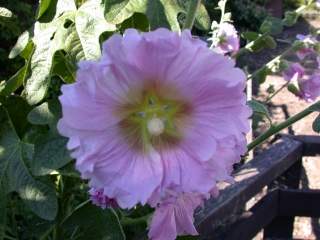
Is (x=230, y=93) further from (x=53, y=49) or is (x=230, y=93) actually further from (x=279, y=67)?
(x=279, y=67)

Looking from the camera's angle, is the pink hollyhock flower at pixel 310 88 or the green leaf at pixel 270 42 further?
the pink hollyhock flower at pixel 310 88

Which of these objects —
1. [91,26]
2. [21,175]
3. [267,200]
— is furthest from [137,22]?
[267,200]

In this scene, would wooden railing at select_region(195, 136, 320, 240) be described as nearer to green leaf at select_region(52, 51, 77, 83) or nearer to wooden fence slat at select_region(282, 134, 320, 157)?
wooden fence slat at select_region(282, 134, 320, 157)

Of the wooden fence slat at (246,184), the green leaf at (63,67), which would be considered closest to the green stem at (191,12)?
the green leaf at (63,67)

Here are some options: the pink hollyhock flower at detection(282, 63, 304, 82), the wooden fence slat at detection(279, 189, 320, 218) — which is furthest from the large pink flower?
the wooden fence slat at detection(279, 189, 320, 218)

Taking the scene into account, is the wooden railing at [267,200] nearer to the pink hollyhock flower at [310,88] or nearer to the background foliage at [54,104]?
the pink hollyhock flower at [310,88]
